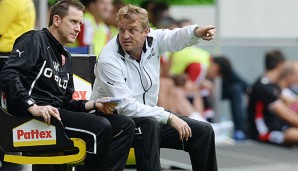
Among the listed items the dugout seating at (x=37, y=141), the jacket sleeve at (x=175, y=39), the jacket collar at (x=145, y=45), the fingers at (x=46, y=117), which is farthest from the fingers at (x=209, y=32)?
the fingers at (x=46, y=117)

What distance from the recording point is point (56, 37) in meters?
6.84

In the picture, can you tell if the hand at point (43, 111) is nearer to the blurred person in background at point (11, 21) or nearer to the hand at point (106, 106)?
the hand at point (106, 106)

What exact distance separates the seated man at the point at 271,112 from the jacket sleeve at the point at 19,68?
7222 millimetres

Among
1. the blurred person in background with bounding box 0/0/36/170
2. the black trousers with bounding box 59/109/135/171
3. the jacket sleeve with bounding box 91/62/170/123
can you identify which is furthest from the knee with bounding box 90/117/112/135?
the blurred person in background with bounding box 0/0/36/170

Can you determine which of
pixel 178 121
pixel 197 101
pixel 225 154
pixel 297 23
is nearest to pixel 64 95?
pixel 178 121

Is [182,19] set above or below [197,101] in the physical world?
above

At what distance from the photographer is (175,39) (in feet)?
23.8

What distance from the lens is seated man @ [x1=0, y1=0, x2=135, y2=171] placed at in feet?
21.4

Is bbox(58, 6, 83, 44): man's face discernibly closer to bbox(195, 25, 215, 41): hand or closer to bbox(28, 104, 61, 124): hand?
bbox(28, 104, 61, 124): hand

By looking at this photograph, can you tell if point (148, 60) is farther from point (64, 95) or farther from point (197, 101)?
point (197, 101)

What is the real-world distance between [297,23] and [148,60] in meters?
7.85

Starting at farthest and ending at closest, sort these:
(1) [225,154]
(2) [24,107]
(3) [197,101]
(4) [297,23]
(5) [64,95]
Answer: (4) [297,23], (3) [197,101], (1) [225,154], (5) [64,95], (2) [24,107]

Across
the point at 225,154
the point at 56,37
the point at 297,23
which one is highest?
the point at 56,37

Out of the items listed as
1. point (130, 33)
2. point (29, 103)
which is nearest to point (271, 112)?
point (130, 33)
